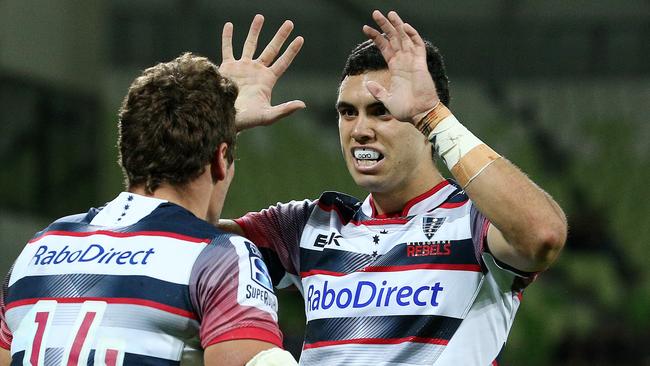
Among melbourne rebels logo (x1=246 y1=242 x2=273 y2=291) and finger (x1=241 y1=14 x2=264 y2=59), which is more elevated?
finger (x1=241 y1=14 x2=264 y2=59)

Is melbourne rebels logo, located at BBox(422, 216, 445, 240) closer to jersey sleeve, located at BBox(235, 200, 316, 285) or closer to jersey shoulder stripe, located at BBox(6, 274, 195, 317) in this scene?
jersey sleeve, located at BBox(235, 200, 316, 285)

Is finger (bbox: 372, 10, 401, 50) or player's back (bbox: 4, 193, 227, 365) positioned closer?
player's back (bbox: 4, 193, 227, 365)

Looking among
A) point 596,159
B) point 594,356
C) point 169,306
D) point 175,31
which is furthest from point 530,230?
point 175,31

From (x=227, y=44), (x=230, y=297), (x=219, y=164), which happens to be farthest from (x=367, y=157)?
(x=230, y=297)

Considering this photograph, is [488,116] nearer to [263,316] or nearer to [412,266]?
[412,266]

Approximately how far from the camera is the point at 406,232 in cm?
344

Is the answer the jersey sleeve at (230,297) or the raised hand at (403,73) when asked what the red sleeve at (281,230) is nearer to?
the raised hand at (403,73)

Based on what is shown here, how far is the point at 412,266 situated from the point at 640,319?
758 centimetres

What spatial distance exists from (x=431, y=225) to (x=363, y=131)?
40cm

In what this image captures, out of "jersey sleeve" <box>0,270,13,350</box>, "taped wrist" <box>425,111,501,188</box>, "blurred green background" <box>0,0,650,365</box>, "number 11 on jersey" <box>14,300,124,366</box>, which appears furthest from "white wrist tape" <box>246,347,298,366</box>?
"blurred green background" <box>0,0,650,365</box>

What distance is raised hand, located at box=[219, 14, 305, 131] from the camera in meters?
3.50

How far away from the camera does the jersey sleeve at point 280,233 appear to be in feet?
12.0

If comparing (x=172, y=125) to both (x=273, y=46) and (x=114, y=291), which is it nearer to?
(x=114, y=291)

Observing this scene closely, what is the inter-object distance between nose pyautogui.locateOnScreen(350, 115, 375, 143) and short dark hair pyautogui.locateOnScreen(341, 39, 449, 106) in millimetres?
181
